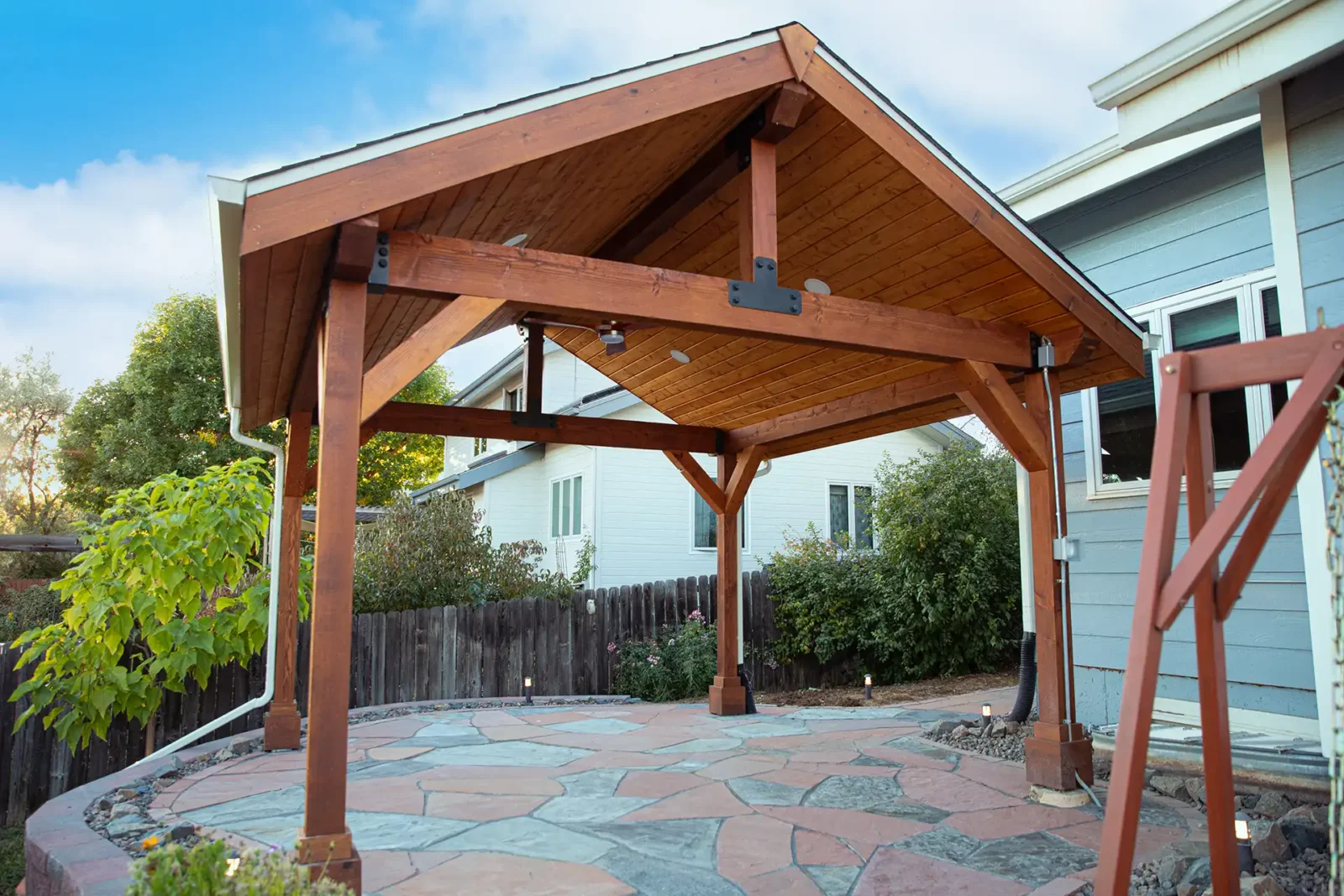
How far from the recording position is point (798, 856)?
3984mm

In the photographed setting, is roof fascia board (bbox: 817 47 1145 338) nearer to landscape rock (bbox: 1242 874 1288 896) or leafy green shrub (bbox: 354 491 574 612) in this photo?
landscape rock (bbox: 1242 874 1288 896)

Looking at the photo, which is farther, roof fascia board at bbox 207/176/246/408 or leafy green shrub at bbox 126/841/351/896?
roof fascia board at bbox 207/176/246/408

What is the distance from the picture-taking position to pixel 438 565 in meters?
10.5

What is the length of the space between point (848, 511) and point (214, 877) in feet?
43.2

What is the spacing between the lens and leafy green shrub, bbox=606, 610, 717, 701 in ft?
32.1

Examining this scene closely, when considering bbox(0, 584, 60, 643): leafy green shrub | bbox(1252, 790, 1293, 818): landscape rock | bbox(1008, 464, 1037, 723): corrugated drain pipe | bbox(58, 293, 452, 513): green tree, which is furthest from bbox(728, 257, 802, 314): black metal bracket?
bbox(58, 293, 452, 513): green tree

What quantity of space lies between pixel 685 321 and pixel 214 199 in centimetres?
186

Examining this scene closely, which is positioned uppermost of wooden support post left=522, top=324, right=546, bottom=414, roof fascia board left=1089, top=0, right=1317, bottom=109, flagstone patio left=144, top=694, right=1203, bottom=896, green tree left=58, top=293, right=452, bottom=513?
green tree left=58, top=293, right=452, bottom=513

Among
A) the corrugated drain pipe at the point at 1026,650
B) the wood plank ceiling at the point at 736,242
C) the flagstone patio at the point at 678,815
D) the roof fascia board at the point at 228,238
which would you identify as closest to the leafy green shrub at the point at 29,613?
the flagstone patio at the point at 678,815

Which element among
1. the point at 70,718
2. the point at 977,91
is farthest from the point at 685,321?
the point at 977,91

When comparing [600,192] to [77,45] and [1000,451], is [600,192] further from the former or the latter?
[77,45]

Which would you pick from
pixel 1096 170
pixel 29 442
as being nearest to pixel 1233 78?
pixel 1096 170

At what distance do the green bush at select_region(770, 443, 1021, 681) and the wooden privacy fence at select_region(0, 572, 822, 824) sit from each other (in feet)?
1.28

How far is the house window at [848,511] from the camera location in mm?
14883
